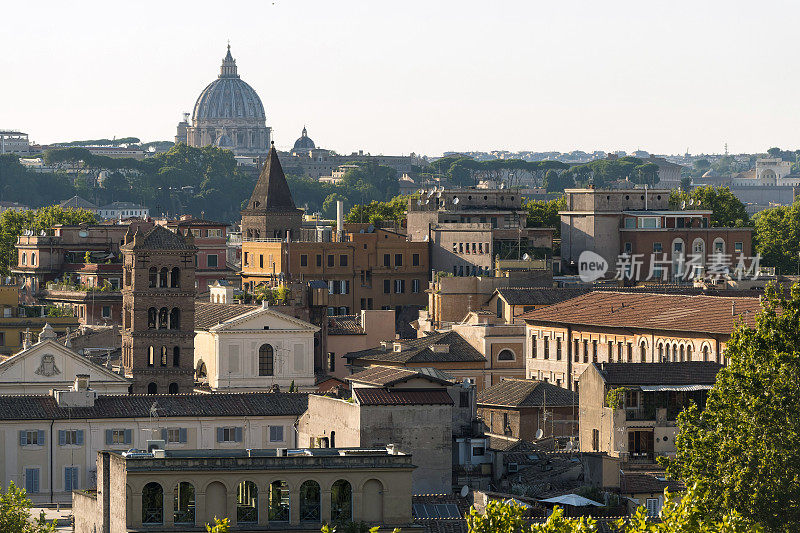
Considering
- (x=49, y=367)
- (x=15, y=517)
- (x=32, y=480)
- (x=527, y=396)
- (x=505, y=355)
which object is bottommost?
(x=32, y=480)

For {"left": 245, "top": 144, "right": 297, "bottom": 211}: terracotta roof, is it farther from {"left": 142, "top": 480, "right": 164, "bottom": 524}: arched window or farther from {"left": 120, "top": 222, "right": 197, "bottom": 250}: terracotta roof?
{"left": 142, "top": 480, "right": 164, "bottom": 524}: arched window

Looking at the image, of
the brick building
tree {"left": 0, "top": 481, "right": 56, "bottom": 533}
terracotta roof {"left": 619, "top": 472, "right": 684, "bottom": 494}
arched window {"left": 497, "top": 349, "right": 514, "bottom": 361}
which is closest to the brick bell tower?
arched window {"left": 497, "top": 349, "right": 514, "bottom": 361}

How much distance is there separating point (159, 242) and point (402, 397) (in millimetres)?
25111

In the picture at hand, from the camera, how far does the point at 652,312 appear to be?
286 ft

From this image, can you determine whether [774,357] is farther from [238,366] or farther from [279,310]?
[279,310]

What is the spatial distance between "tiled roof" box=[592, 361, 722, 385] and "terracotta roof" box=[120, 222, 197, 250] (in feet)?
63.8

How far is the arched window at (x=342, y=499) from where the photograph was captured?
166 feet

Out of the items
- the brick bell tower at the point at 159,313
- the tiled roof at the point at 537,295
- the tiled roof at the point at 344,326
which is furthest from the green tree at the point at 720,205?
the brick bell tower at the point at 159,313

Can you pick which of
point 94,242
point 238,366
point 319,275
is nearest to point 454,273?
point 319,275

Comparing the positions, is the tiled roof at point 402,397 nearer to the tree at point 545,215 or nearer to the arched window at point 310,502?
the arched window at point 310,502

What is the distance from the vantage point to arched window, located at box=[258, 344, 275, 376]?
277 feet

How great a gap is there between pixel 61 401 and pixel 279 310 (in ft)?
77.6

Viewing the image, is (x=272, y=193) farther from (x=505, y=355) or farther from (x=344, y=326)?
(x=505, y=355)

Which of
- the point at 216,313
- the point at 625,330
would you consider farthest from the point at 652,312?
the point at 216,313
